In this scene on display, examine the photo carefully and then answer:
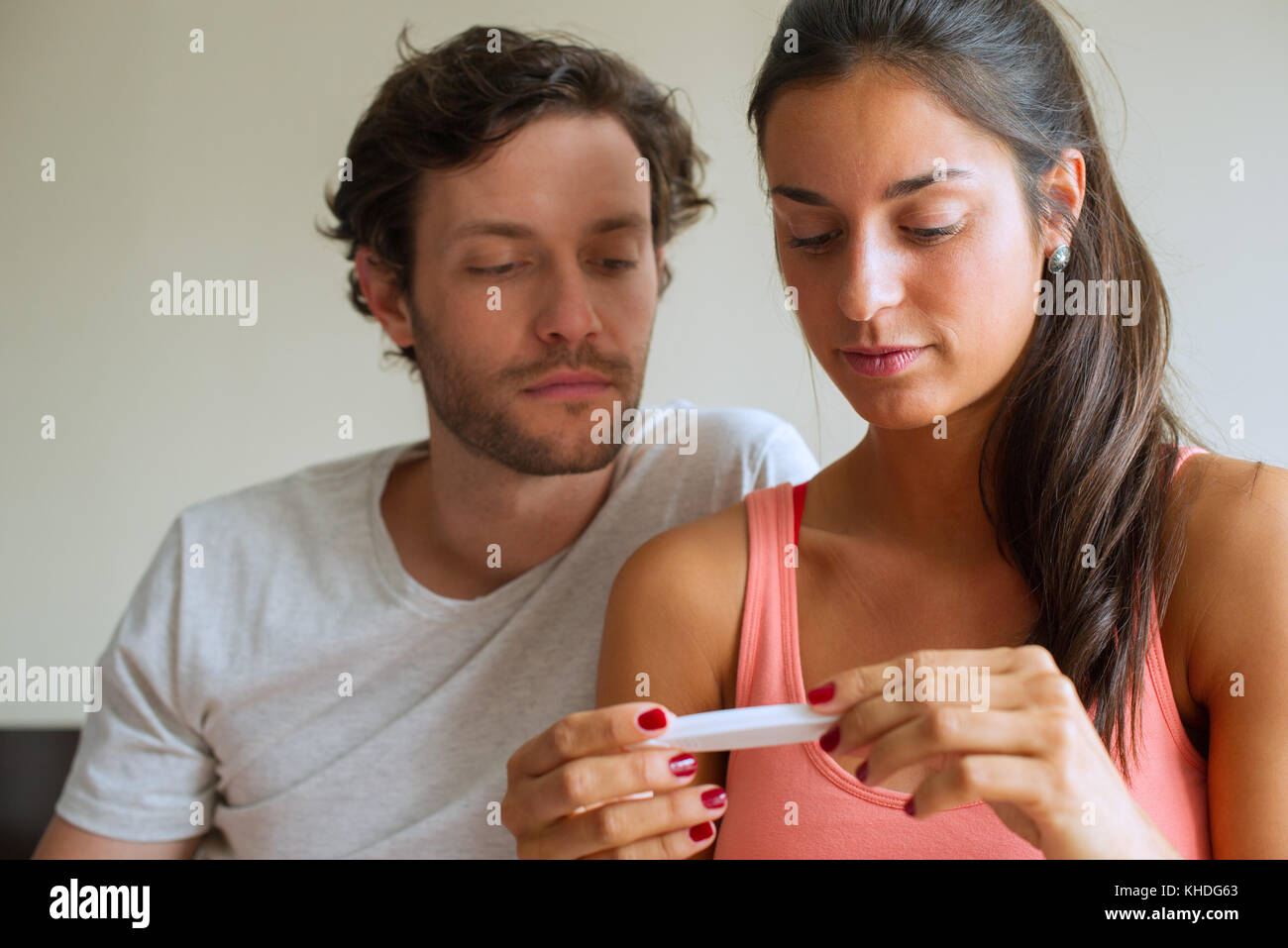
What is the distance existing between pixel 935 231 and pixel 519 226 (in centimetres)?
64

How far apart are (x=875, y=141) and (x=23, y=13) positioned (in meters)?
2.13

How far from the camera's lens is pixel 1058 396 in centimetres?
106

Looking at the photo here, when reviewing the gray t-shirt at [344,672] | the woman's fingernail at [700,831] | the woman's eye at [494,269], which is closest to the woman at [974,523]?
the woman's fingernail at [700,831]

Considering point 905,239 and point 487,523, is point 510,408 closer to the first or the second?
point 487,523

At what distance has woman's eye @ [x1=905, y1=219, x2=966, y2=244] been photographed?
95 cm

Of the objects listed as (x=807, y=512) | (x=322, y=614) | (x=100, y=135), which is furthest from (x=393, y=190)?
(x=100, y=135)

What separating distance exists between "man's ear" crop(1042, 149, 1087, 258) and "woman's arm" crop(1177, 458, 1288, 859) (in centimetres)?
25

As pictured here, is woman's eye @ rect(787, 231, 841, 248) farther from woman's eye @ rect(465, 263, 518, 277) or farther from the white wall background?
the white wall background

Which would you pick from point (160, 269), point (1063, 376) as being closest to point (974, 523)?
point (1063, 376)

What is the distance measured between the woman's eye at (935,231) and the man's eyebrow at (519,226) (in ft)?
1.89

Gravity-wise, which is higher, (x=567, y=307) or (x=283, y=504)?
(x=567, y=307)

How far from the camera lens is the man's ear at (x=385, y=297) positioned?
5.56 ft

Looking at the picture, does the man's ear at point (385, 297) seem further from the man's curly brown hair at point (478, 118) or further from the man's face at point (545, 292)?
the man's face at point (545, 292)

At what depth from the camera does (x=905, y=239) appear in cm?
96
